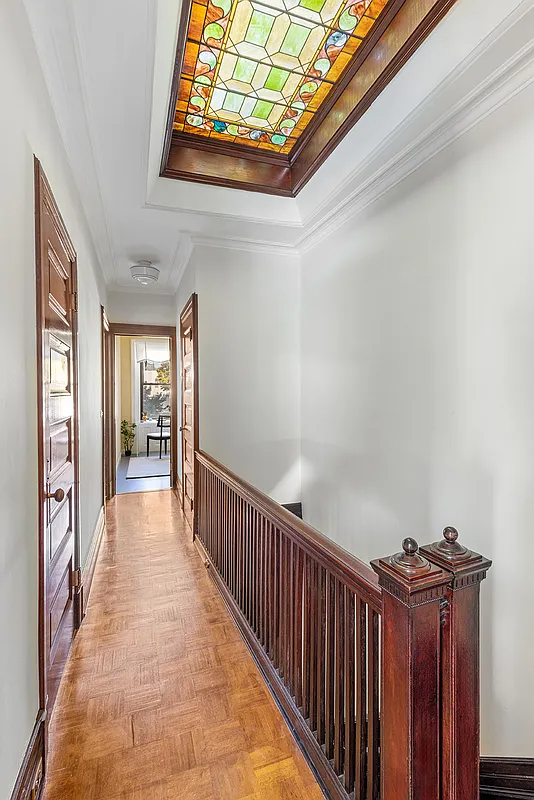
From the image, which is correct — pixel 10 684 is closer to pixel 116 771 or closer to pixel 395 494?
pixel 116 771

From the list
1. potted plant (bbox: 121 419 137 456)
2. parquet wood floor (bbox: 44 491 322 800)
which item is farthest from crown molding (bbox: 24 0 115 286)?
potted plant (bbox: 121 419 137 456)

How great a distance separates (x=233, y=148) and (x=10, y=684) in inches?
123

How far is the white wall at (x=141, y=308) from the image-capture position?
4.95 m

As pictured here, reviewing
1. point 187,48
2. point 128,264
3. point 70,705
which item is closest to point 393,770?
point 70,705

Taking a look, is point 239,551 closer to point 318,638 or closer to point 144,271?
point 318,638

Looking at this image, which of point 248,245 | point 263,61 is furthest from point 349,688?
point 248,245

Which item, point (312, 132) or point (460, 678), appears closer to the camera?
point (460, 678)

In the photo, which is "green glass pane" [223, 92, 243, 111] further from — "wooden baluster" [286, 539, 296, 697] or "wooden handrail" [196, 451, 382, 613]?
"wooden baluster" [286, 539, 296, 697]

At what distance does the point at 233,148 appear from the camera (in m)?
2.76

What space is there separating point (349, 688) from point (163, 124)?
2.68m

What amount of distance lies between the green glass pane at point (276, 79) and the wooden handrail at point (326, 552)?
227 centimetres

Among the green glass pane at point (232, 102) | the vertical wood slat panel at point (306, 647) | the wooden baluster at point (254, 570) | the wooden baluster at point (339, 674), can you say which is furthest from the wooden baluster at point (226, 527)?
the green glass pane at point (232, 102)

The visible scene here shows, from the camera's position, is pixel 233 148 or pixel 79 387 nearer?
pixel 79 387

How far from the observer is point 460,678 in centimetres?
90
